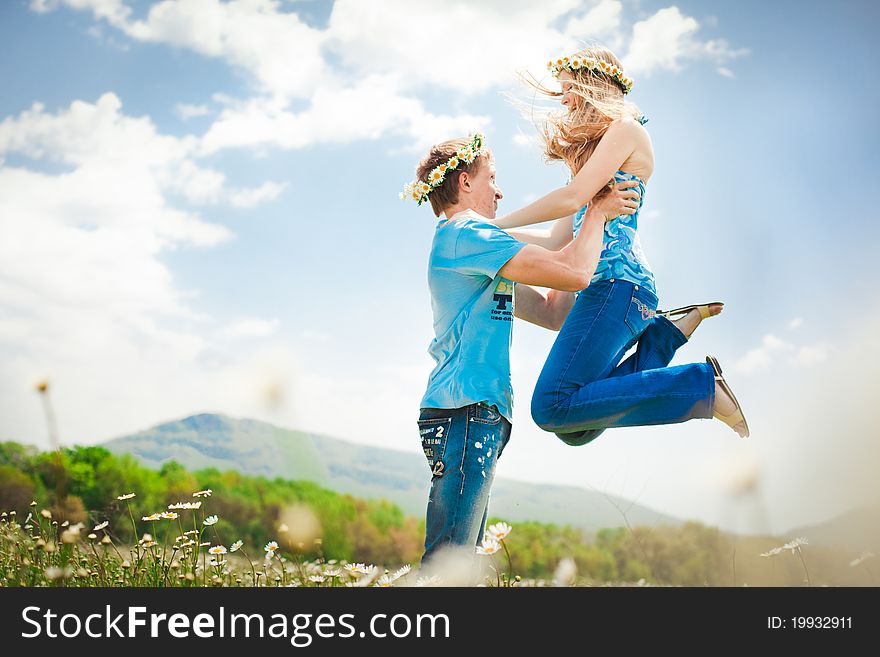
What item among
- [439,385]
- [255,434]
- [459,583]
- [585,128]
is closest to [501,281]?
[439,385]

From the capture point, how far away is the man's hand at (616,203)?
13.9 feet

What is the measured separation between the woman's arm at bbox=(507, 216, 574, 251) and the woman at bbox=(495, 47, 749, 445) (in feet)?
0.96

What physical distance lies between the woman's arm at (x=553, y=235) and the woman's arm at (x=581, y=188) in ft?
2.41

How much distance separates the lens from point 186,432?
12352 millimetres

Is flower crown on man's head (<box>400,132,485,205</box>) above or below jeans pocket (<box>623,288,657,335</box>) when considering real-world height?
above

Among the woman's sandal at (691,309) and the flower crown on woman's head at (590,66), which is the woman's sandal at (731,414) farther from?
the flower crown on woman's head at (590,66)

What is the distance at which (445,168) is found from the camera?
4211mm

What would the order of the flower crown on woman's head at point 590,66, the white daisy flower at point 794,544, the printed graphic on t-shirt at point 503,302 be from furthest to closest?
the flower crown on woman's head at point 590,66, the printed graphic on t-shirt at point 503,302, the white daisy flower at point 794,544

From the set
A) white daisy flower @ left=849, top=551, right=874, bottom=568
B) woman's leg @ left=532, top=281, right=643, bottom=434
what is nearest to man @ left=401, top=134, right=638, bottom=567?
woman's leg @ left=532, top=281, right=643, bottom=434

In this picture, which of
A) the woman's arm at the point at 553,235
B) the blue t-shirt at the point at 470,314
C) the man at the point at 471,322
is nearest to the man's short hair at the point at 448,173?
the man at the point at 471,322

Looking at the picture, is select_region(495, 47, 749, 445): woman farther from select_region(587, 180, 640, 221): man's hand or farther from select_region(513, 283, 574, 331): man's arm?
select_region(513, 283, 574, 331): man's arm

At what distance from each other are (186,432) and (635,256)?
9.70m

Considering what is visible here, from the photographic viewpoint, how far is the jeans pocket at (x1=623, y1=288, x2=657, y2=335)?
4.23 metres
